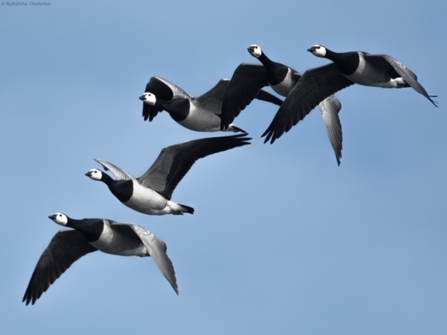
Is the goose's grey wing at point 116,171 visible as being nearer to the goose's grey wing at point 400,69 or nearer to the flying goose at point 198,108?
the flying goose at point 198,108

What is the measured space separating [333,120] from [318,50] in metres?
3.14

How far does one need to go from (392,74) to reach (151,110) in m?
7.69

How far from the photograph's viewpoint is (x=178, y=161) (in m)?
25.5

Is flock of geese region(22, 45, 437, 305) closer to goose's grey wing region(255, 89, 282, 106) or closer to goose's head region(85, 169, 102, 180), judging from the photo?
goose's head region(85, 169, 102, 180)

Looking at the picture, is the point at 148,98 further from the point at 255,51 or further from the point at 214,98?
the point at 255,51

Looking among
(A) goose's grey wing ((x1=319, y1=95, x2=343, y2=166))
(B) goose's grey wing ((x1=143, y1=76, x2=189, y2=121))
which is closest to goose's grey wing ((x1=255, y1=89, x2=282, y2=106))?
(A) goose's grey wing ((x1=319, y1=95, x2=343, y2=166))

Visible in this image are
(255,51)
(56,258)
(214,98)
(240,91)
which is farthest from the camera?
(214,98)

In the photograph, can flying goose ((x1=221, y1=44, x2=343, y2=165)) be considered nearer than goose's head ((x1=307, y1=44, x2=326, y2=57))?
No

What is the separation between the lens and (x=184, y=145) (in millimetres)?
25344

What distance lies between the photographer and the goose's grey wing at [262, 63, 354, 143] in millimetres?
25439

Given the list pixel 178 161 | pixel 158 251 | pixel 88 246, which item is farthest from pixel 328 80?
pixel 88 246

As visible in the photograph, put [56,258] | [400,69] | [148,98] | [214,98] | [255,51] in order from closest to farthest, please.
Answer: [400,69]
[56,258]
[255,51]
[214,98]
[148,98]

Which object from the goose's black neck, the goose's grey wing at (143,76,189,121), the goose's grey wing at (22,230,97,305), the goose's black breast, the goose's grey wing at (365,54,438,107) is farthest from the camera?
the goose's grey wing at (143,76,189,121)

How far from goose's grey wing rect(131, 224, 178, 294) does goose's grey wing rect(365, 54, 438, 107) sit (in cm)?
566
